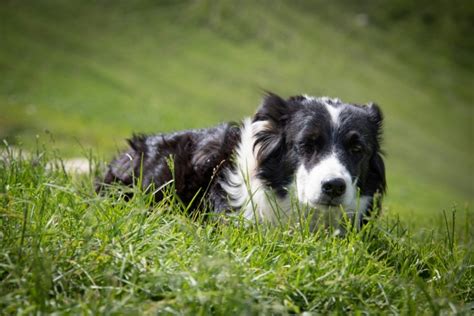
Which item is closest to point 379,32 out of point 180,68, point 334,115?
point 180,68

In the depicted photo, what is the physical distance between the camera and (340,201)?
424 centimetres

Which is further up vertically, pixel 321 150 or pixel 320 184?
pixel 321 150

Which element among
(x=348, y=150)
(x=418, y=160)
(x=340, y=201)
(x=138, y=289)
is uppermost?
(x=348, y=150)

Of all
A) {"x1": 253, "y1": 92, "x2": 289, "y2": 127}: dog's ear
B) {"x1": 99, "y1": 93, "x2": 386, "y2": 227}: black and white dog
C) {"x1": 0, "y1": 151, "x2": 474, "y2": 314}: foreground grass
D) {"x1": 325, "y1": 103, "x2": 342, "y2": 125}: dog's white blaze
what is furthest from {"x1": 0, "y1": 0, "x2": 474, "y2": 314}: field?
{"x1": 253, "y1": 92, "x2": 289, "y2": 127}: dog's ear

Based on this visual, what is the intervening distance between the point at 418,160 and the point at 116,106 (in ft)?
73.3

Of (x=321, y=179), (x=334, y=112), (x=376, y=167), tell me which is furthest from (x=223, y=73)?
(x=321, y=179)

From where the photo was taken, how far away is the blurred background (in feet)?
89.1

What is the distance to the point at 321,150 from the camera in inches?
180

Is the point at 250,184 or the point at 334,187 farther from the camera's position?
the point at 250,184

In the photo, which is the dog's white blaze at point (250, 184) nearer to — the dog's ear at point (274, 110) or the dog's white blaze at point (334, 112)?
the dog's ear at point (274, 110)

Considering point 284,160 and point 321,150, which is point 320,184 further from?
point 284,160

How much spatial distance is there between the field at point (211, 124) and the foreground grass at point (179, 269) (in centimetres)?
1

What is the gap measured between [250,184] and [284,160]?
0.36 m

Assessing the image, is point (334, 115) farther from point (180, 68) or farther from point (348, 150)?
point (180, 68)
